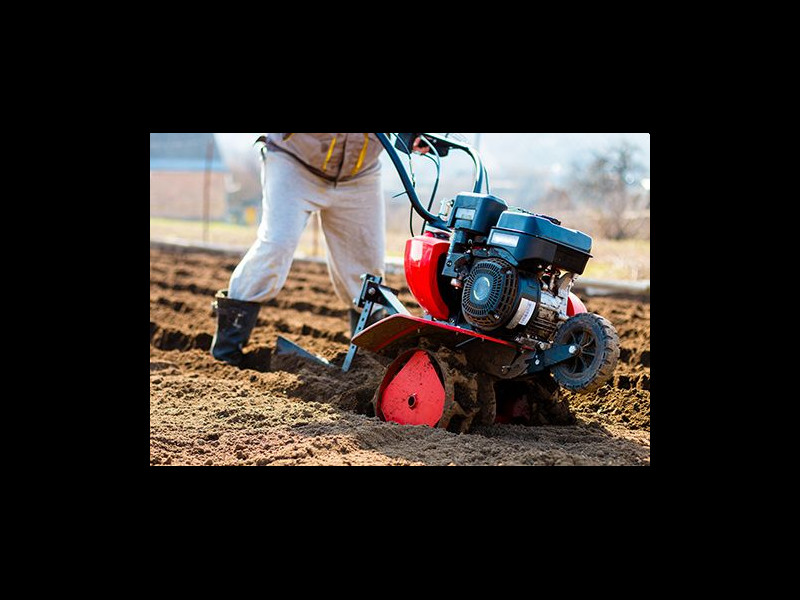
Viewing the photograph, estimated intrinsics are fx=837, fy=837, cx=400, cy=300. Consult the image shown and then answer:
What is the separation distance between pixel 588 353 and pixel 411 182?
145 cm

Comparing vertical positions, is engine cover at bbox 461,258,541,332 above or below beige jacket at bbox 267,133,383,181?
below

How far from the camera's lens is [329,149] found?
4676 millimetres

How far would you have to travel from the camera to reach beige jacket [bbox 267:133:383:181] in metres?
4.66

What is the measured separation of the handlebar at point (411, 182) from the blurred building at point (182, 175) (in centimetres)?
1777

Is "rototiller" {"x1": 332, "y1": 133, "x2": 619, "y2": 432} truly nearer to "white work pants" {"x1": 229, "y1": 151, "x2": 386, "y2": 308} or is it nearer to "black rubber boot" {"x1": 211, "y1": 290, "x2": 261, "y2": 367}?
"white work pants" {"x1": 229, "y1": 151, "x2": 386, "y2": 308}

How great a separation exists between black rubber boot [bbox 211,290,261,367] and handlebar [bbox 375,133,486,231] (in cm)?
118

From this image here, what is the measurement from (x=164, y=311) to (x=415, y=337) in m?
3.64

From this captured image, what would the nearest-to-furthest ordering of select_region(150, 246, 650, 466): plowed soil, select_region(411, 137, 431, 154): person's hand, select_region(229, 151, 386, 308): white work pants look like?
select_region(150, 246, 650, 466): plowed soil → select_region(411, 137, 431, 154): person's hand → select_region(229, 151, 386, 308): white work pants

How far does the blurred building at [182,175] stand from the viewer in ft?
72.1

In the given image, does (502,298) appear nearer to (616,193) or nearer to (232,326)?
(232,326)

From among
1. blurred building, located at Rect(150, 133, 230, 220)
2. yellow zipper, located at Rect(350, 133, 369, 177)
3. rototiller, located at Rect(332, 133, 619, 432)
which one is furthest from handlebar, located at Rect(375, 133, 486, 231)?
blurred building, located at Rect(150, 133, 230, 220)

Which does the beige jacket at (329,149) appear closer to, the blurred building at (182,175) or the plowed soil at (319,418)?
the plowed soil at (319,418)

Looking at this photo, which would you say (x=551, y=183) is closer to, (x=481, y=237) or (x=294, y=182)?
(x=294, y=182)

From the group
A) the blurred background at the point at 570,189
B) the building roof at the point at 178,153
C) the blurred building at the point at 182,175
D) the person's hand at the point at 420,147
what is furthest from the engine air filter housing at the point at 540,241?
the building roof at the point at 178,153
